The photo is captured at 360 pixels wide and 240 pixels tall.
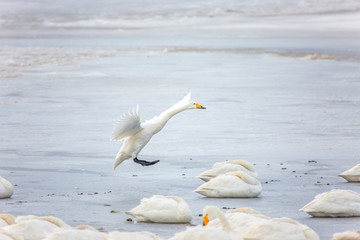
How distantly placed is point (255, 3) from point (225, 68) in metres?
58.2

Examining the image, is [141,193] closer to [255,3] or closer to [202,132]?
[202,132]

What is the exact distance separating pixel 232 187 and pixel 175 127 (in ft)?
21.9

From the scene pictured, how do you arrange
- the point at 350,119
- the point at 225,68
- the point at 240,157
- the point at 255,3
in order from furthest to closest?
the point at 255,3 → the point at 225,68 → the point at 350,119 → the point at 240,157

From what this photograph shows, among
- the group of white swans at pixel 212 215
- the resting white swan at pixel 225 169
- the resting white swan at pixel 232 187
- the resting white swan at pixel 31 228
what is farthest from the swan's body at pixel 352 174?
the resting white swan at pixel 31 228

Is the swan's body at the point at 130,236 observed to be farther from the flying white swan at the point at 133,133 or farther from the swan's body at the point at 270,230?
the flying white swan at the point at 133,133

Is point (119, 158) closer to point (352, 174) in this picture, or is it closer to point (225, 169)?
point (225, 169)

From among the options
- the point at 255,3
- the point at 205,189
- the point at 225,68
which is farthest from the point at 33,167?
the point at 255,3

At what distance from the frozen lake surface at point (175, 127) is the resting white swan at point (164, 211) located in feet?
0.26

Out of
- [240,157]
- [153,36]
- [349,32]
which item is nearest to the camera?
[240,157]

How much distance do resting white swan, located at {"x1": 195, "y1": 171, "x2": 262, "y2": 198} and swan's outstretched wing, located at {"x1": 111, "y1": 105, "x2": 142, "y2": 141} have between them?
2.27 meters

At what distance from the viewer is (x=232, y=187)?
8.80 metres

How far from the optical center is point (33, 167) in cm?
1105

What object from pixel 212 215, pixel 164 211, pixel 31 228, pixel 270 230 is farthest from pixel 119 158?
pixel 212 215

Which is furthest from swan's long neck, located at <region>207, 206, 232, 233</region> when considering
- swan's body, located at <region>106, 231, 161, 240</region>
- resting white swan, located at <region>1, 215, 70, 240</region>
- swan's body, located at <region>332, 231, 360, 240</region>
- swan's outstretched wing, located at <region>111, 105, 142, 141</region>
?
swan's outstretched wing, located at <region>111, 105, 142, 141</region>
